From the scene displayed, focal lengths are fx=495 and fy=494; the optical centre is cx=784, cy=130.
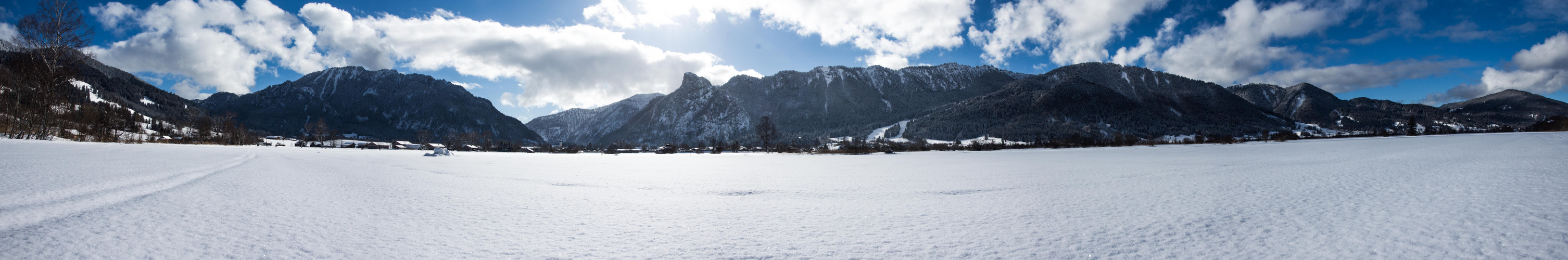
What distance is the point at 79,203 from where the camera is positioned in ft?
15.0

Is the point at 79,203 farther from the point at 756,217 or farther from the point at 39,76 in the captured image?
the point at 39,76

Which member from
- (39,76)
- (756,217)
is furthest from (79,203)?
(39,76)

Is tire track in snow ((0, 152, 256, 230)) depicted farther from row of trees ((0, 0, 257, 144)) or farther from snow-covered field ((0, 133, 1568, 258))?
row of trees ((0, 0, 257, 144))

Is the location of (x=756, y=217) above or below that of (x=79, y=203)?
below

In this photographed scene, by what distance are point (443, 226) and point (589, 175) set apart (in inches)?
330

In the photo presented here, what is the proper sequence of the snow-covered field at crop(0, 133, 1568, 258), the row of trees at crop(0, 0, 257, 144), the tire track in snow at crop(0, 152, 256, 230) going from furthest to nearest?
1. the row of trees at crop(0, 0, 257, 144)
2. the tire track in snow at crop(0, 152, 256, 230)
3. the snow-covered field at crop(0, 133, 1568, 258)

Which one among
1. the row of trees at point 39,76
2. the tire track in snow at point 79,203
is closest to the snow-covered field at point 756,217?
the tire track in snow at point 79,203

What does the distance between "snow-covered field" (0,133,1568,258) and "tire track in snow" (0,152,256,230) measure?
0.03m

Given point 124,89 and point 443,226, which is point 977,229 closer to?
point 443,226

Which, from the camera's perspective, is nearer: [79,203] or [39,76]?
[79,203]

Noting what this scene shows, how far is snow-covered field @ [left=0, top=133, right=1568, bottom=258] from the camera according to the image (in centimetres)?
356

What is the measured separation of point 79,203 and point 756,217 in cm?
627

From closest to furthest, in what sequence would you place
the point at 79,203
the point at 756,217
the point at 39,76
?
the point at 79,203, the point at 756,217, the point at 39,76

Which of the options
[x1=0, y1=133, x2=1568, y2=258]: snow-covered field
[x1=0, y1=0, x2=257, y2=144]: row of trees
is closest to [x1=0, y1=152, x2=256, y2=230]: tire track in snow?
[x1=0, y1=133, x2=1568, y2=258]: snow-covered field
